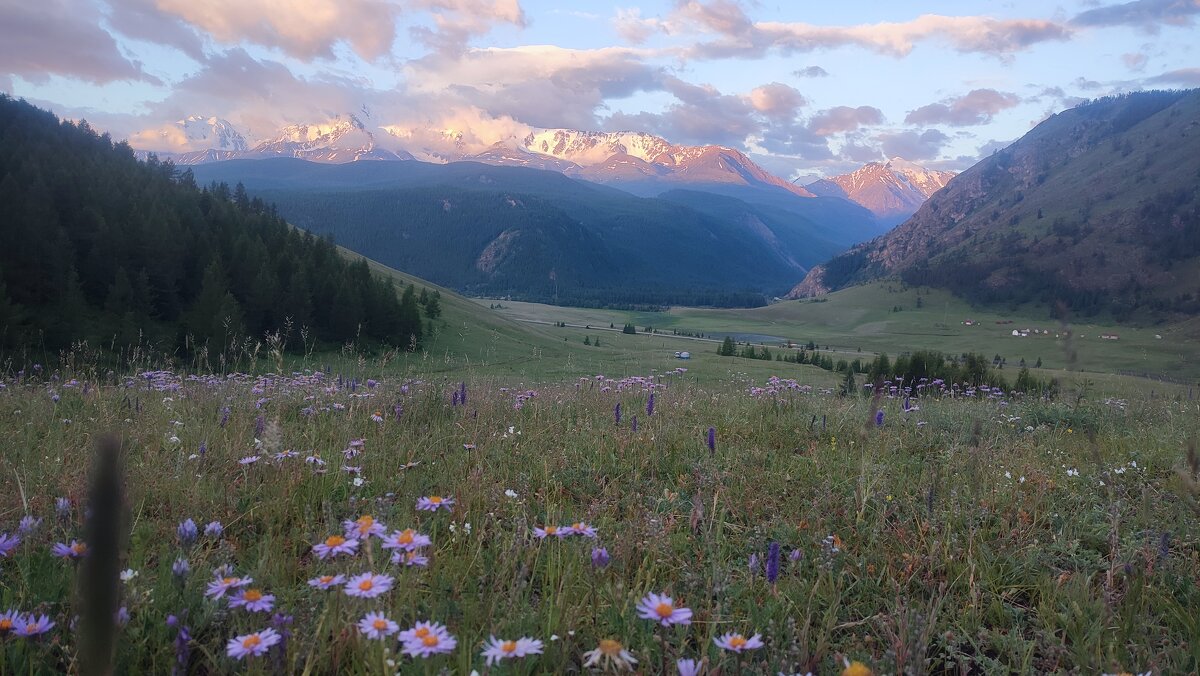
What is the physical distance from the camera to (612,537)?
3.49 metres

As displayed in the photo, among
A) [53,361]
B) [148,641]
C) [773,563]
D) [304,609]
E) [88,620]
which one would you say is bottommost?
[53,361]

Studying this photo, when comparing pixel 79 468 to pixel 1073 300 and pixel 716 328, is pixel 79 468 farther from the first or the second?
pixel 1073 300

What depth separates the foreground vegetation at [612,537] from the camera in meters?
2.42

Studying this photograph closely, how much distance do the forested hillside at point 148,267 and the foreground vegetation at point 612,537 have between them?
A: 2635cm

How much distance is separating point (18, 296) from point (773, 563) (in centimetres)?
4778

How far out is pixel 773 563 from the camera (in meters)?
2.47

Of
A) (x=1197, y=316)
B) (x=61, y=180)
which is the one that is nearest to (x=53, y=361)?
(x=61, y=180)

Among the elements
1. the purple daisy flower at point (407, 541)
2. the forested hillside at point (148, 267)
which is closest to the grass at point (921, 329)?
the forested hillside at point (148, 267)

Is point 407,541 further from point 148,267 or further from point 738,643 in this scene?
point 148,267

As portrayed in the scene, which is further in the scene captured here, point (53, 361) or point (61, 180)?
point (61, 180)

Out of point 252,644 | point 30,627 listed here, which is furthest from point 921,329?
point 30,627

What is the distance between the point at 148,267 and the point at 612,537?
48375 millimetres

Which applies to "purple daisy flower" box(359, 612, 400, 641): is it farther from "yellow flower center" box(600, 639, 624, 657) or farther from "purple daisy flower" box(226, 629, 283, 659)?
"yellow flower center" box(600, 639, 624, 657)

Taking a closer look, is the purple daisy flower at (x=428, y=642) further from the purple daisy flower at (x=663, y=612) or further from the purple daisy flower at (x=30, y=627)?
the purple daisy flower at (x=30, y=627)
